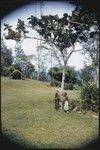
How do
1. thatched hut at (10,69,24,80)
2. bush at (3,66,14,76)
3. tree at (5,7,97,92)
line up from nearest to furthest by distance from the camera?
tree at (5,7,97,92) → thatched hut at (10,69,24,80) → bush at (3,66,14,76)

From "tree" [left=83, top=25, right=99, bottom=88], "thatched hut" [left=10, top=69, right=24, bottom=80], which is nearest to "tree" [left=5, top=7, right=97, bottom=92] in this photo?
"tree" [left=83, top=25, right=99, bottom=88]

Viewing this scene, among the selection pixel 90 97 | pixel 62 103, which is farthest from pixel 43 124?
pixel 90 97

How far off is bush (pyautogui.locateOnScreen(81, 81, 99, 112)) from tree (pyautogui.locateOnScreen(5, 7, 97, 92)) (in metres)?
1.40

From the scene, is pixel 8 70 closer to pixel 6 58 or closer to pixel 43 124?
pixel 6 58

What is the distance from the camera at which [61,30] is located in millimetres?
18672

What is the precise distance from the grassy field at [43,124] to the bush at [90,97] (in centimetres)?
99

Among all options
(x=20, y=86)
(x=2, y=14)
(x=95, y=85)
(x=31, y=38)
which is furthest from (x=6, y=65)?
(x=2, y=14)

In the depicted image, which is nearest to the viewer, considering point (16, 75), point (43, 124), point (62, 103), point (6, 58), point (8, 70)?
point (43, 124)

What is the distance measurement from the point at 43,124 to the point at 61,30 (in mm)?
6546

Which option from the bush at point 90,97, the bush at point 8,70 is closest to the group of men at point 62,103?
the bush at point 90,97

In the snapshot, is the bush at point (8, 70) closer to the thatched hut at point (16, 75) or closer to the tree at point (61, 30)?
the thatched hut at point (16, 75)

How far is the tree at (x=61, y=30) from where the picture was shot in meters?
17.7

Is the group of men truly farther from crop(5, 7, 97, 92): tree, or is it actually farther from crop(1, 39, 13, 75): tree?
crop(1, 39, 13, 75): tree

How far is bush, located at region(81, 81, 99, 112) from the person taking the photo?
18.1 m
